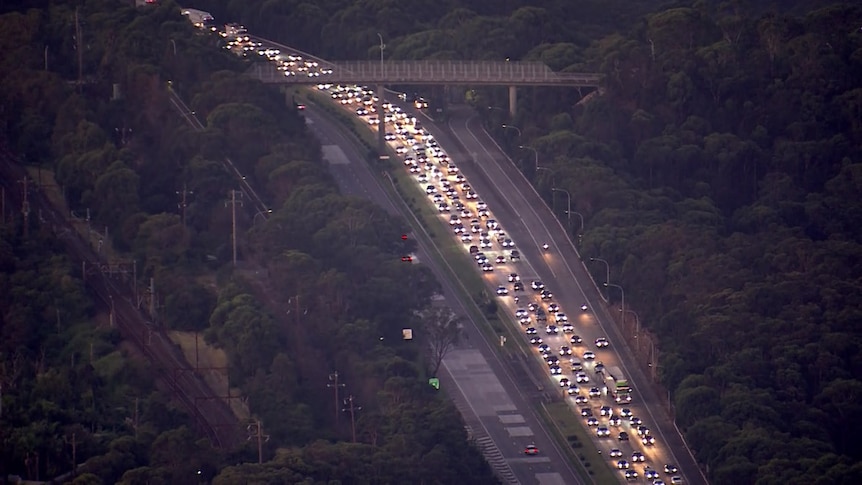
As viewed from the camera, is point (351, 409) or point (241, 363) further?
point (241, 363)

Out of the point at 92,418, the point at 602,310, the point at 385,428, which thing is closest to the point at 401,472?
the point at 385,428

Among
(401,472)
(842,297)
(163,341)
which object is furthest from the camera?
(842,297)

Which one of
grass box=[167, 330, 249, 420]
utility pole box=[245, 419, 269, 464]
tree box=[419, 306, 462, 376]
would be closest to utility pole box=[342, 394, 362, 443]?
grass box=[167, 330, 249, 420]

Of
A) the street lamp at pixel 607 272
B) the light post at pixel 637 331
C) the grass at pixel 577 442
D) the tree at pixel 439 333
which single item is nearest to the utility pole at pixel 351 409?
the tree at pixel 439 333

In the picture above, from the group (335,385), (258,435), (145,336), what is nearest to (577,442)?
(335,385)

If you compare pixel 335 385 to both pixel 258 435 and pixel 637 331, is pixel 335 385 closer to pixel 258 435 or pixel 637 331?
pixel 258 435

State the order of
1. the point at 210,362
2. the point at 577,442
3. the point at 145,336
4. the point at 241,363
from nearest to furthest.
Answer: the point at 577,442
the point at 241,363
the point at 210,362
the point at 145,336

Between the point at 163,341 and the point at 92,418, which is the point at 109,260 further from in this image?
the point at 92,418
